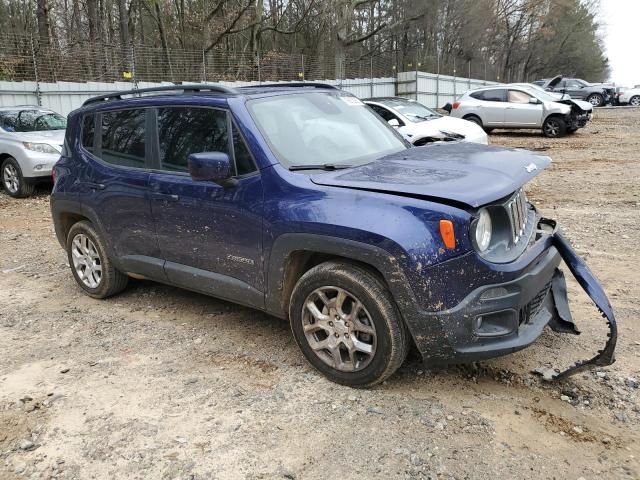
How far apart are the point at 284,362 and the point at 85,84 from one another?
52.9ft

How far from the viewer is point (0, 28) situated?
83.6 ft

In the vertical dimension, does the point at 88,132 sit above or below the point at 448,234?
above

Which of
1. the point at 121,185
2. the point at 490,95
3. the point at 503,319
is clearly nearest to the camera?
the point at 503,319

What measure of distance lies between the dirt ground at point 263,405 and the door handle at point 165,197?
1.06 meters

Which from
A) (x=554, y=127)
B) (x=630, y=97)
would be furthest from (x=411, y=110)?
(x=630, y=97)

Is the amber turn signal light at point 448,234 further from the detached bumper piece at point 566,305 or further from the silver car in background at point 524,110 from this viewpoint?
the silver car in background at point 524,110

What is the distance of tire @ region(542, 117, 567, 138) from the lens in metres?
17.1

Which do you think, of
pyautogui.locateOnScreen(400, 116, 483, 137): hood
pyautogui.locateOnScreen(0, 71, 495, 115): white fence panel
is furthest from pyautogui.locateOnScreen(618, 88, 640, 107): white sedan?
pyautogui.locateOnScreen(400, 116, 483, 137): hood

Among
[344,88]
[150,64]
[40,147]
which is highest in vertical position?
[150,64]

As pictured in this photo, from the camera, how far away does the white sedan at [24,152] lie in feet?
33.9

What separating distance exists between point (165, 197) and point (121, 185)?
594 mm

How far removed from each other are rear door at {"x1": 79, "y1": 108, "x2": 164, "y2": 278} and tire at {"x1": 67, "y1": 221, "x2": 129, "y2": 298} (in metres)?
0.21

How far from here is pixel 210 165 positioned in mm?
3514

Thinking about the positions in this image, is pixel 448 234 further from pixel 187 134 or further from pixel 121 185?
pixel 121 185
